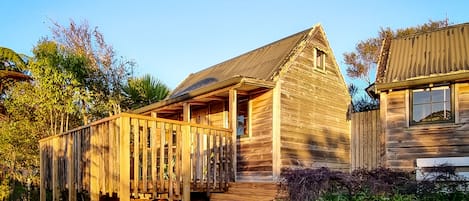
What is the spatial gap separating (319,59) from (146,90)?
6.85 metres

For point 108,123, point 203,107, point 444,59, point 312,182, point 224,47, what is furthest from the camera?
point 224,47

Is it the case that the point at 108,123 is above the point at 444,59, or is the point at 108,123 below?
below

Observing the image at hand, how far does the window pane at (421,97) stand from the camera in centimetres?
975

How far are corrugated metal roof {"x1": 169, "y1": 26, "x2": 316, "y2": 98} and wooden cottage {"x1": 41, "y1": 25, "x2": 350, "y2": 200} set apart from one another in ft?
0.14

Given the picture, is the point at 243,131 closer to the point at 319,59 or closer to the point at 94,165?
the point at 319,59

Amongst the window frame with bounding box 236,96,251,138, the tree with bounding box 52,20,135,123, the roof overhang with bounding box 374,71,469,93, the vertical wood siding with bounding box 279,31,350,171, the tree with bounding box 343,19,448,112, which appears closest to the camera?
the roof overhang with bounding box 374,71,469,93

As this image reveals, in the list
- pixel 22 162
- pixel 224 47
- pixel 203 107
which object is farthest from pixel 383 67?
pixel 22 162

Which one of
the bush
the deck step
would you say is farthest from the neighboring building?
the bush

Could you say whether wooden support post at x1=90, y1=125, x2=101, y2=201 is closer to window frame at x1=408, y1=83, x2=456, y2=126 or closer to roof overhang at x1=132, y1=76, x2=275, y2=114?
roof overhang at x1=132, y1=76, x2=275, y2=114

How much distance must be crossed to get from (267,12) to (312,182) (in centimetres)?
1198

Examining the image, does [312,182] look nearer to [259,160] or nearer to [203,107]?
[259,160]

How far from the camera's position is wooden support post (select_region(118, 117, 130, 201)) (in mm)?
7844

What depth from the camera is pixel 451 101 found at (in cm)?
944

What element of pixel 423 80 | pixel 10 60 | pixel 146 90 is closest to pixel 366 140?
pixel 423 80
